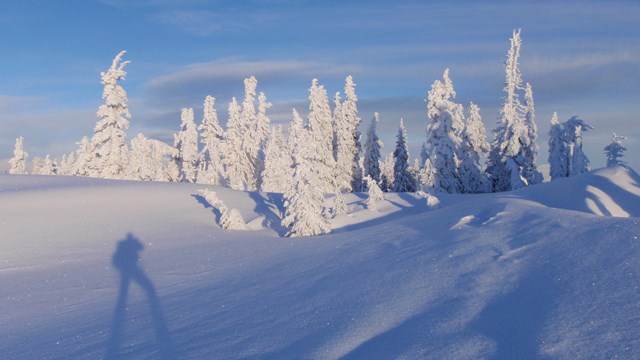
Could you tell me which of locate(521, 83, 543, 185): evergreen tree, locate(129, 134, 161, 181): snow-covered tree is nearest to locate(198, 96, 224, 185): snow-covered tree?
locate(129, 134, 161, 181): snow-covered tree

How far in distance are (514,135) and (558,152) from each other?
4687 mm

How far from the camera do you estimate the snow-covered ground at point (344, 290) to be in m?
7.06

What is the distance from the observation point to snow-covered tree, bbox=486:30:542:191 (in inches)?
1756

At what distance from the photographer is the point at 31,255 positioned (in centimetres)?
1714

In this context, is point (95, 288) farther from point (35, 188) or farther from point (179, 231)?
point (35, 188)

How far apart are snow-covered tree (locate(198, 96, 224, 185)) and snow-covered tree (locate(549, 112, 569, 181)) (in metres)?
31.1

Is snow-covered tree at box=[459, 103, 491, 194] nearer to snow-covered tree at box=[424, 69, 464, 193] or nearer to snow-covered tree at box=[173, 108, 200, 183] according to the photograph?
snow-covered tree at box=[424, 69, 464, 193]

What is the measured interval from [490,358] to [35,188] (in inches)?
1002

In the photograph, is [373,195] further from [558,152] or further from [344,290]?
[558,152]

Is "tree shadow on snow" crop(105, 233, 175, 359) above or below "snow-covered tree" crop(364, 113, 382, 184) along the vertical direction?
below

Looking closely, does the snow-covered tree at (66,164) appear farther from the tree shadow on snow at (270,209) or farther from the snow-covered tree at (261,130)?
the tree shadow on snow at (270,209)

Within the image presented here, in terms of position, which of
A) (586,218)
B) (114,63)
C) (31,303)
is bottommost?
(31,303)

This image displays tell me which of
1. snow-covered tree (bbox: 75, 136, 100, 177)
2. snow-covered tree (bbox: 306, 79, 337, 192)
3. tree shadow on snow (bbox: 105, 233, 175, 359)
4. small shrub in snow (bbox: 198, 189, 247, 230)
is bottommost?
tree shadow on snow (bbox: 105, 233, 175, 359)

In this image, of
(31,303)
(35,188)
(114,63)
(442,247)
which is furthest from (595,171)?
(114,63)
